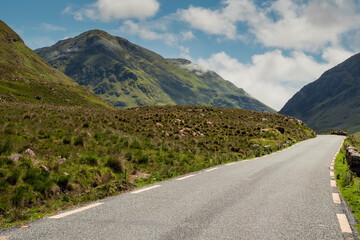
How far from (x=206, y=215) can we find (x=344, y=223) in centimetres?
315

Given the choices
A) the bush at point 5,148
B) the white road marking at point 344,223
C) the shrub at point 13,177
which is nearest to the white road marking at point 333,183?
the white road marking at point 344,223

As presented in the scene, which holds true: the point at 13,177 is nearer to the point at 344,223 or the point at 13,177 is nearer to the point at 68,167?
the point at 68,167

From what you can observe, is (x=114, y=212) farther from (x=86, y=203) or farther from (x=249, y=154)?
(x=249, y=154)

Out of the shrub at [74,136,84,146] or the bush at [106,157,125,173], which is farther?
the shrub at [74,136,84,146]

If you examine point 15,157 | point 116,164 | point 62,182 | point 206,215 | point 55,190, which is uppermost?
point 206,215

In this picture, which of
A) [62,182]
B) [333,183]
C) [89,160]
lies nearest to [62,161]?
[89,160]

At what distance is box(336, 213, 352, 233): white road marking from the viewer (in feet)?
17.8

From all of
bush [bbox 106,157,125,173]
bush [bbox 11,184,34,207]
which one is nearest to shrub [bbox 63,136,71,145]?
bush [bbox 106,157,125,173]

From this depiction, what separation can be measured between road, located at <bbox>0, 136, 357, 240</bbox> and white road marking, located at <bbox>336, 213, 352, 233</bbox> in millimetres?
47

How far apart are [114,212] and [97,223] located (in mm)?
830

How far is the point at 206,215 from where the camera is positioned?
20.5 feet

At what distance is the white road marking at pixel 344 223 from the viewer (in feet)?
17.8

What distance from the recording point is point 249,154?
70.9ft

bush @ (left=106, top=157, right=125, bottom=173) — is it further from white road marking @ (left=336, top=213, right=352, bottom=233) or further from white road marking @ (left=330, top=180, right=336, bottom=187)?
white road marking @ (left=330, top=180, right=336, bottom=187)
